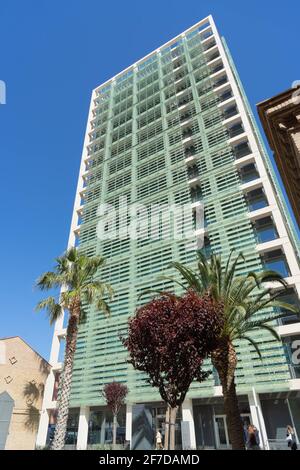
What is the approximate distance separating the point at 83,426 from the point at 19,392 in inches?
266

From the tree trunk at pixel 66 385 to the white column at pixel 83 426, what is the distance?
43.7 feet

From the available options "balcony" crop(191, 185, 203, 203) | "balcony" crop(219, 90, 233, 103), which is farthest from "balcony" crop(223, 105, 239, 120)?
"balcony" crop(191, 185, 203, 203)

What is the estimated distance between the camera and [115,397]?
2314 cm

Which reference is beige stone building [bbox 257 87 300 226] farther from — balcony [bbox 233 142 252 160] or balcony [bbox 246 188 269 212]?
balcony [bbox 233 142 252 160]

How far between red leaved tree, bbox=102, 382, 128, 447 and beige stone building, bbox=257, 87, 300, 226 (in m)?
19.2

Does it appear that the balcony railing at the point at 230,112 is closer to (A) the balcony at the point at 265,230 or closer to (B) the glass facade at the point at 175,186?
(B) the glass facade at the point at 175,186

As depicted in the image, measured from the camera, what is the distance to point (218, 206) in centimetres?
2852

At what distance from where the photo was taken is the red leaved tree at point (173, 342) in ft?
34.0

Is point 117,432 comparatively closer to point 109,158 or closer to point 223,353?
point 223,353

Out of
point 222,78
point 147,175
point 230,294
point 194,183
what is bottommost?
point 230,294

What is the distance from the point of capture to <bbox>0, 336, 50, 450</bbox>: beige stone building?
22344mm

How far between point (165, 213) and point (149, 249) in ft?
13.6

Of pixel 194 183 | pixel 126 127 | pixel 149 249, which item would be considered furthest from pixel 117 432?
pixel 126 127

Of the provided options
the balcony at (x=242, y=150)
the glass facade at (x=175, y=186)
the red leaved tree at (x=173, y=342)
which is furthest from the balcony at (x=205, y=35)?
the red leaved tree at (x=173, y=342)
